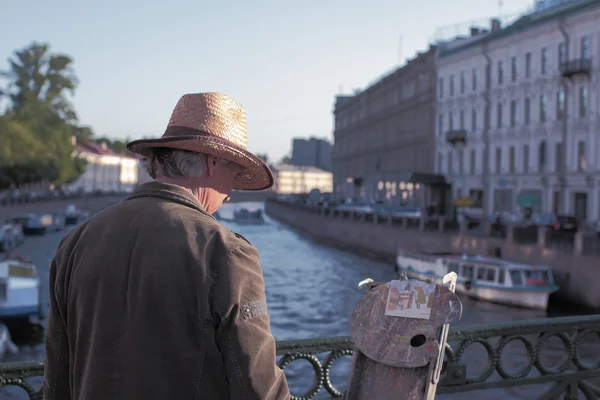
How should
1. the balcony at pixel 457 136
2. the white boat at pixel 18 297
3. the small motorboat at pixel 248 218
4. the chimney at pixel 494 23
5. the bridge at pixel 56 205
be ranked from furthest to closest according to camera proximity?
the small motorboat at pixel 248 218 < the bridge at pixel 56 205 < the chimney at pixel 494 23 < the balcony at pixel 457 136 < the white boat at pixel 18 297

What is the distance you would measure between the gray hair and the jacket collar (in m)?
0.10

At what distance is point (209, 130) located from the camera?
6.76 feet

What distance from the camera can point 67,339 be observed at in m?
2.06

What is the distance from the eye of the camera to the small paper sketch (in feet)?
7.32

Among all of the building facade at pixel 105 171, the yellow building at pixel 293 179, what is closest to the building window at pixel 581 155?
the building facade at pixel 105 171

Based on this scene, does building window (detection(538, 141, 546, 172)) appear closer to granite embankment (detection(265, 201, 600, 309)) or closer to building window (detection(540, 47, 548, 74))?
building window (detection(540, 47, 548, 74))

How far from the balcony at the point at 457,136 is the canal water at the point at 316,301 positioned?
9347mm

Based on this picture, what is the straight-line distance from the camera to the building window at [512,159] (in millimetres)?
37375

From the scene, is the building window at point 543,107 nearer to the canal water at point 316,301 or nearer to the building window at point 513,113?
the building window at point 513,113

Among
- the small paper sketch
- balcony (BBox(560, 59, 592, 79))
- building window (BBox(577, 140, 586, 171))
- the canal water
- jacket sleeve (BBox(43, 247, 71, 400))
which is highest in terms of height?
balcony (BBox(560, 59, 592, 79))

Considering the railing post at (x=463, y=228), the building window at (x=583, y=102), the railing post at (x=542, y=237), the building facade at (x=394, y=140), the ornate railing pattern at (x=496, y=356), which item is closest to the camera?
the ornate railing pattern at (x=496, y=356)

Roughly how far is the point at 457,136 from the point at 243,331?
41992 millimetres

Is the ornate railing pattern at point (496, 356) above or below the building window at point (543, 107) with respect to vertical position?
below

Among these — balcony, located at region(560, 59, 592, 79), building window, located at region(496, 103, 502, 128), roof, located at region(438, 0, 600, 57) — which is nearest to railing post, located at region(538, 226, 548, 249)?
balcony, located at region(560, 59, 592, 79)
